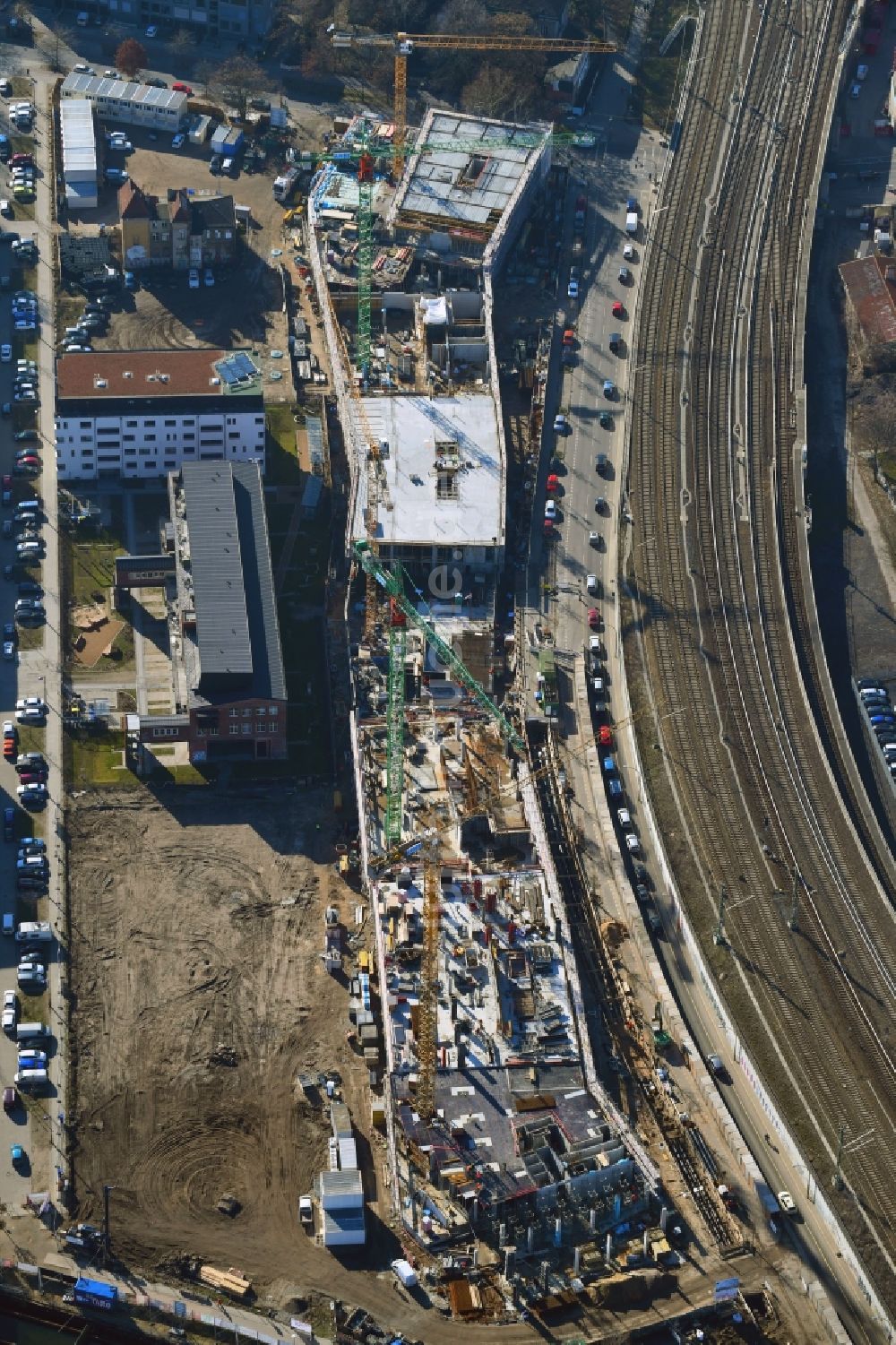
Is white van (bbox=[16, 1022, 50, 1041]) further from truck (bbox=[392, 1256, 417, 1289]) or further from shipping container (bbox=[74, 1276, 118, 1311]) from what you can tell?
truck (bbox=[392, 1256, 417, 1289])

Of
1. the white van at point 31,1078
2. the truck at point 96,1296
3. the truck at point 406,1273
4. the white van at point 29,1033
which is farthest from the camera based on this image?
the white van at point 29,1033

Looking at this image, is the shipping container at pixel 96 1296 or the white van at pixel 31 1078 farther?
the white van at pixel 31 1078

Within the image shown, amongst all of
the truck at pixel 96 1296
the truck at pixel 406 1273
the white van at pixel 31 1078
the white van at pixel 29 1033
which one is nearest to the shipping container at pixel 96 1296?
the truck at pixel 96 1296

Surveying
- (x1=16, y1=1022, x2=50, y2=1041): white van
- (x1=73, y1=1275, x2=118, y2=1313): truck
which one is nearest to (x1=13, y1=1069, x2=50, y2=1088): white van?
(x1=16, y1=1022, x2=50, y2=1041): white van

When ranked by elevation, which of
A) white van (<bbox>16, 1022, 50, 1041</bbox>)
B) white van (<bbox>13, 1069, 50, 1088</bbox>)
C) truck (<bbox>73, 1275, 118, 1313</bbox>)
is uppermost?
white van (<bbox>16, 1022, 50, 1041</bbox>)

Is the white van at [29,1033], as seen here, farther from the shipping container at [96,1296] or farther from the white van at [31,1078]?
the shipping container at [96,1296]

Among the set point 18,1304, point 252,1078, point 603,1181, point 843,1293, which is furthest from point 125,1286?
point 843,1293

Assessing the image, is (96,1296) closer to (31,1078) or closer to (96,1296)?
(96,1296)
